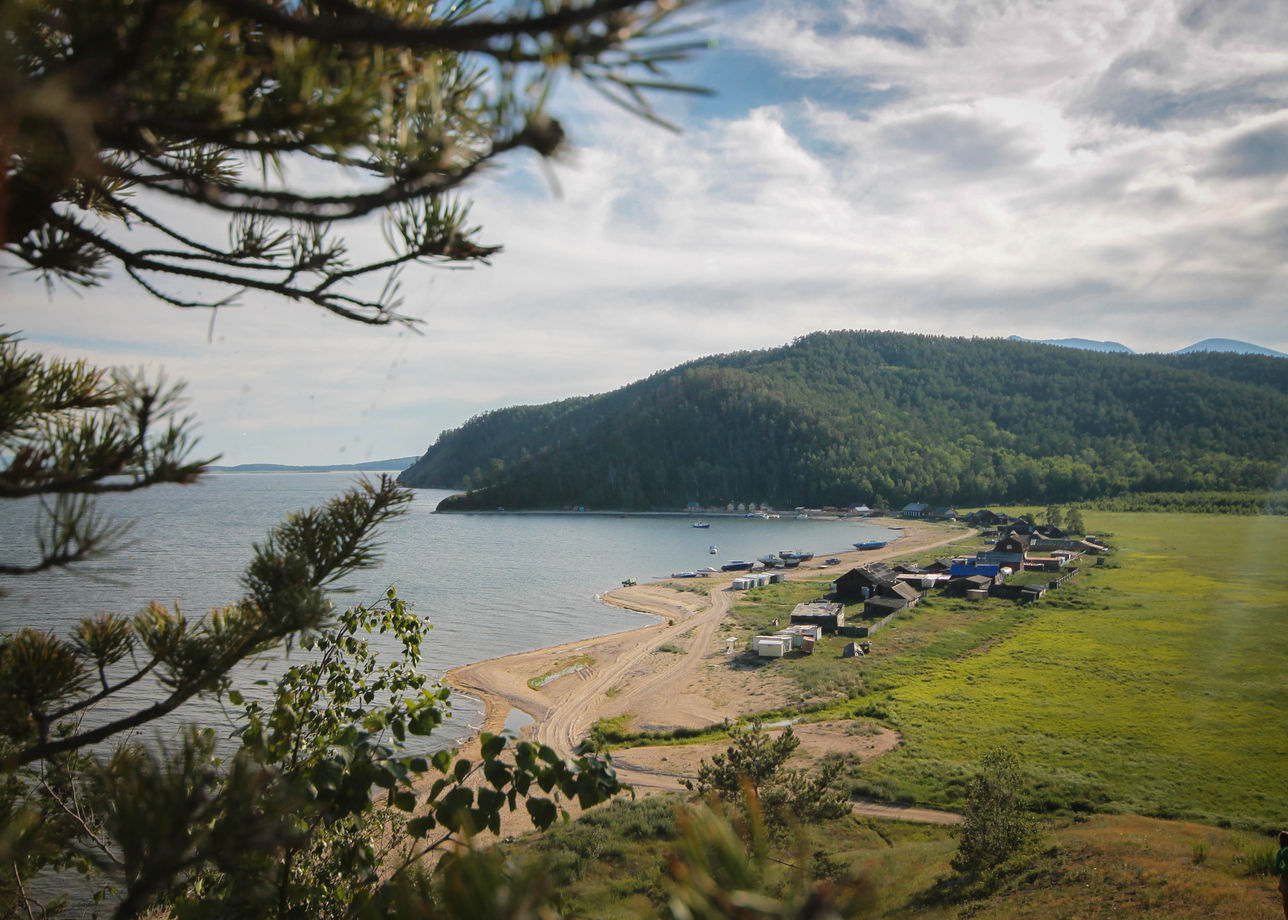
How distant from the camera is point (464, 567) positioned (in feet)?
207

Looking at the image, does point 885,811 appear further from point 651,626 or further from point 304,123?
point 651,626

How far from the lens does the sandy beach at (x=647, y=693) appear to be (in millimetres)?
21609

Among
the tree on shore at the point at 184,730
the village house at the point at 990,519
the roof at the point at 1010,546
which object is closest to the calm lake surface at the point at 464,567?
the tree on shore at the point at 184,730

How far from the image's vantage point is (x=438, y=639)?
37.9 metres

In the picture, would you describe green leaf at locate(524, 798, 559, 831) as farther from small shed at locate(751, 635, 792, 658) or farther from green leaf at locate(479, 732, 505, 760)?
small shed at locate(751, 635, 792, 658)

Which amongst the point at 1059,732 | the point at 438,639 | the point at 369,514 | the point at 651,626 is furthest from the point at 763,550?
the point at 369,514

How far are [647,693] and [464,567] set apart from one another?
3739cm

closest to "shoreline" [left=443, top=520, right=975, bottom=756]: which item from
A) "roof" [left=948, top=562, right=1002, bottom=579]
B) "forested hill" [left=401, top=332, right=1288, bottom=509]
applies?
"roof" [left=948, top=562, right=1002, bottom=579]

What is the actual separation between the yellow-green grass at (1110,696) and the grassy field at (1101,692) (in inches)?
2.5

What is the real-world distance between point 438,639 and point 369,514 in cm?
3757

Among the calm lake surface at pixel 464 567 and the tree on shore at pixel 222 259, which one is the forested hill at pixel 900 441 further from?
the tree on shore at pixel 222 259

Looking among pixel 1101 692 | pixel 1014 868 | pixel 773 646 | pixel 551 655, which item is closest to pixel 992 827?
pixel 1014 868

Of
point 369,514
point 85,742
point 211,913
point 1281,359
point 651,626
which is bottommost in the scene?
point 651,626

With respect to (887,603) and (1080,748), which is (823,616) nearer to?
(887,603)
